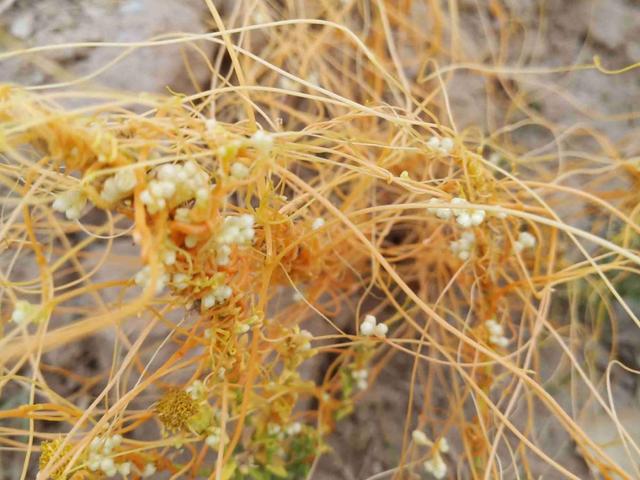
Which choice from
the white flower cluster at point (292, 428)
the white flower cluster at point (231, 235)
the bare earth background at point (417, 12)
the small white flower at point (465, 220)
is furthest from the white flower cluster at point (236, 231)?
the bare earth background at point (417, 12)

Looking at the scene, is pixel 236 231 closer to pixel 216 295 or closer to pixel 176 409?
pixel 216 295

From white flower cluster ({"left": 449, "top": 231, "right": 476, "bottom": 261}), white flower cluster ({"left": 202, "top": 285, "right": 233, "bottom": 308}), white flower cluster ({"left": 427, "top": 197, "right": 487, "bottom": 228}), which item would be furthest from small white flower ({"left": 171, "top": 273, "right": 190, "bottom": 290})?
white flower cluster ({"left": 449, "top": 231, "right": 476, "bottom": 261})

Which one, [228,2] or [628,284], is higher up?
[228,2]

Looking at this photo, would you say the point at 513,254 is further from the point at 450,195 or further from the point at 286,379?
the point at 286,379

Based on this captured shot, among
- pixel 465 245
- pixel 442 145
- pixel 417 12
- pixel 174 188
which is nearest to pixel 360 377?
pixel 465 245

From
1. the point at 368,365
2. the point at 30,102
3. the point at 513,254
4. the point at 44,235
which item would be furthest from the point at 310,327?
the point at 30,102

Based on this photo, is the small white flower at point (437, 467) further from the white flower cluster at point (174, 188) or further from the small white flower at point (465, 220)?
the white flower cluster at point (174, 188)
